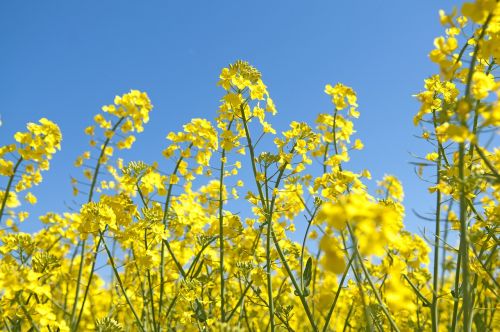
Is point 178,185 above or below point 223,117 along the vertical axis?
below

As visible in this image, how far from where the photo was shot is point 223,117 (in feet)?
11.4

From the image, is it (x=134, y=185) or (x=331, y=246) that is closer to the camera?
(x=331, y=246)

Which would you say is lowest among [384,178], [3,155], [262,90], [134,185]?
[134,185]

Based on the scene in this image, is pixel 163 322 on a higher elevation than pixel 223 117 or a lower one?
lower

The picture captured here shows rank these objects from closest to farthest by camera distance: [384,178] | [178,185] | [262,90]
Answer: [262,90], [178,185], [384,178]

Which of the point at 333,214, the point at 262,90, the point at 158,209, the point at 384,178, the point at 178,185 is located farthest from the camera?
the point at 384,178

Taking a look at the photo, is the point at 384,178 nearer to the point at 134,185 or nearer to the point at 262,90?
the point at 262,90

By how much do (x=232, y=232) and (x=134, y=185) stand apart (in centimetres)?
92

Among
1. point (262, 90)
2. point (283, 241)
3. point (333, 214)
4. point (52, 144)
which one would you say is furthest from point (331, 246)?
point (52, 144)

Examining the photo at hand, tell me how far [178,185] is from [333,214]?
2.79 m

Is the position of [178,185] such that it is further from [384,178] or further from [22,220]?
[384,178]

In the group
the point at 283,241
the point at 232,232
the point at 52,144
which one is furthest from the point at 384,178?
the point at 52,144

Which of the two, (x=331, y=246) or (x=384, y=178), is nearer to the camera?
(x=331, y=246)

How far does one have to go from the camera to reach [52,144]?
3992 mm
